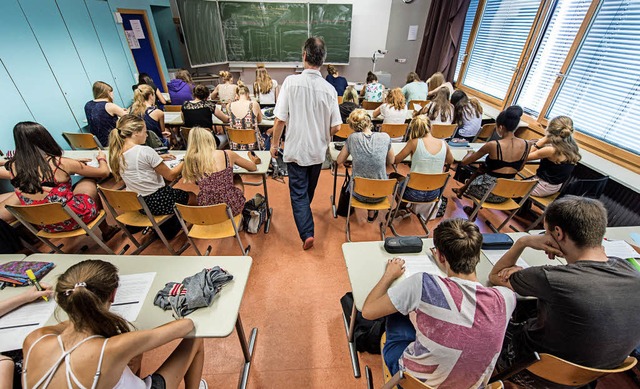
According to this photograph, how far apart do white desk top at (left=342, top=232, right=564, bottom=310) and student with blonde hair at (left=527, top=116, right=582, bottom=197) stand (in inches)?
59.7

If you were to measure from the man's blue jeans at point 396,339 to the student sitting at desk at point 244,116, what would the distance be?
111 inches

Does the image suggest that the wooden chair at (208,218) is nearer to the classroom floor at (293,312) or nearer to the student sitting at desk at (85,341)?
the classroom floor at (293,312)

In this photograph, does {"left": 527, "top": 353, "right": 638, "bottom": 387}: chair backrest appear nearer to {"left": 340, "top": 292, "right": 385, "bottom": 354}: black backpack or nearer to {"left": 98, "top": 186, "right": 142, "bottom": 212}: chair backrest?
{"left": 340, "top": 292, "right": 385, "bottom": 354}: black backpack

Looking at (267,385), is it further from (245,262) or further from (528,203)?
(528,203)

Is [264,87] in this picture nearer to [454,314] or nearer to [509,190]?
[509,190]

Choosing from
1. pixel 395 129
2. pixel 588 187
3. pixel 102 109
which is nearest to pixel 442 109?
pixel 395 129

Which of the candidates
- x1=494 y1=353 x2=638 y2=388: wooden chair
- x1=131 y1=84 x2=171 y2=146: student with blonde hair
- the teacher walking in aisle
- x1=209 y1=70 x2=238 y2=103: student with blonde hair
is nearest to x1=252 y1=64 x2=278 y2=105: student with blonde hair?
x1=209 y1=70 x2=238 y2=103: student with blonde hair

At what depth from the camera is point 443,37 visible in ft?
19.8

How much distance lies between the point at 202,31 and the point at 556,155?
7045 millimetres

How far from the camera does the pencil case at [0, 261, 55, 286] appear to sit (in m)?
1.29

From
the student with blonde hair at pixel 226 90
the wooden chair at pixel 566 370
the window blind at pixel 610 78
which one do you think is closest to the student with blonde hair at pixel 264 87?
the student with blonde hair at pixel 226 90

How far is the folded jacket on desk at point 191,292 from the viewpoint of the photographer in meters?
1.21

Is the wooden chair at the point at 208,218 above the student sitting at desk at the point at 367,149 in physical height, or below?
below

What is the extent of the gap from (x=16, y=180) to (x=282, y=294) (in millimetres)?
2204
